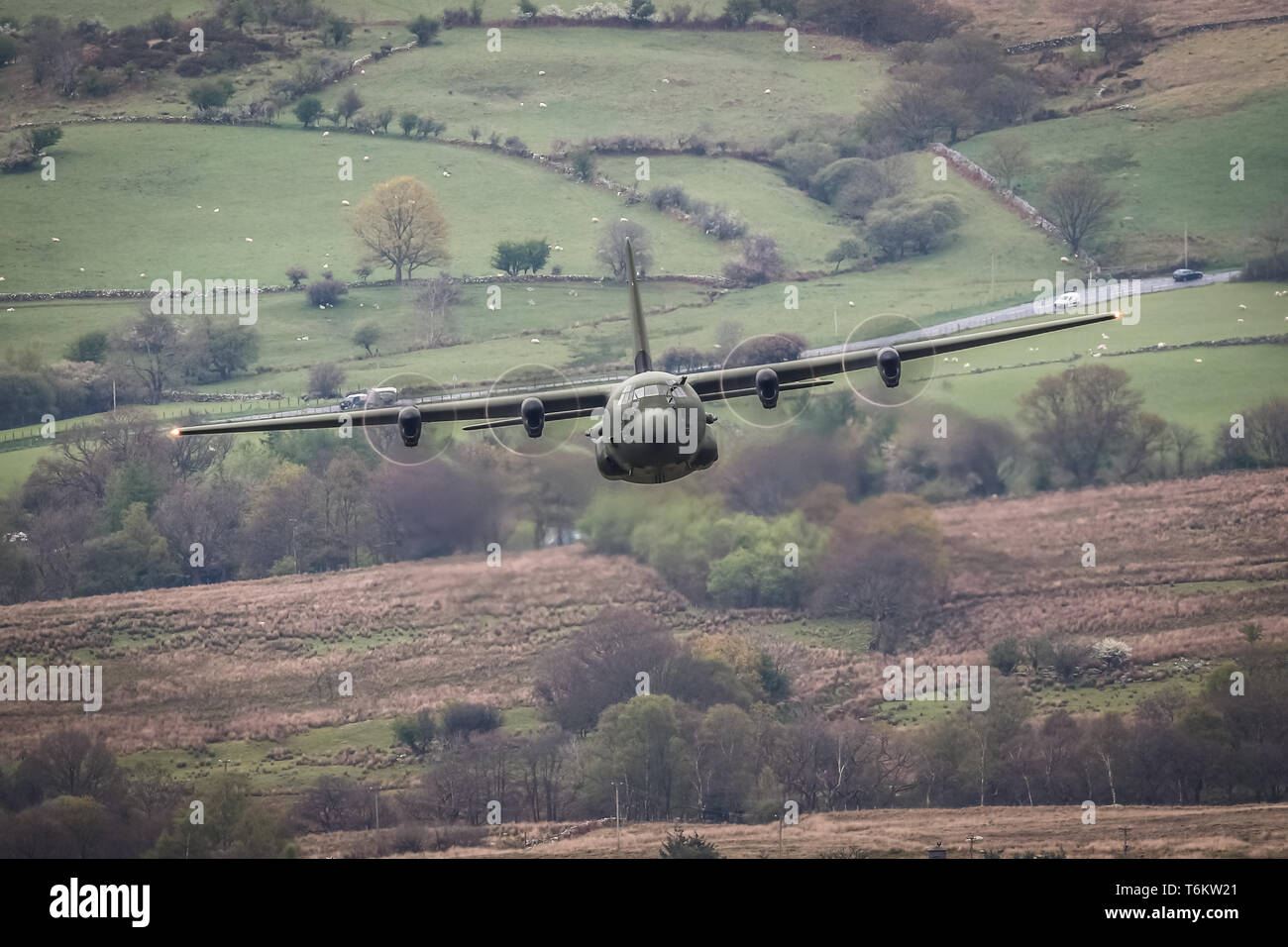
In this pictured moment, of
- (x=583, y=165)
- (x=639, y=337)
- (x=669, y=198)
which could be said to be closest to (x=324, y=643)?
(x=639, y=337)

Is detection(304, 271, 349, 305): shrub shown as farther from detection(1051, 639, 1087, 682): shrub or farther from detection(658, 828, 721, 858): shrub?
detection(658, 828, 721, 858): shrub

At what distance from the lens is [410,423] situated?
63656mm

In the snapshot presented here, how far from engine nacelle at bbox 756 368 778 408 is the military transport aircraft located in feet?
0.11

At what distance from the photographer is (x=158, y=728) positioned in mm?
110125

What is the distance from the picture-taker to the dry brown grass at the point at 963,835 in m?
90.4

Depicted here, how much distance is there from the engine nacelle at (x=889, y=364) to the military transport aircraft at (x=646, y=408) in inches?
1.3

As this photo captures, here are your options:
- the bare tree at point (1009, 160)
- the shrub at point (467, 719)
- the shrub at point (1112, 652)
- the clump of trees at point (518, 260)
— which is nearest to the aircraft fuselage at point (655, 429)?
the shrub at point (467, 719)

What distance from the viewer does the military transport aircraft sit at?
61.3 metres

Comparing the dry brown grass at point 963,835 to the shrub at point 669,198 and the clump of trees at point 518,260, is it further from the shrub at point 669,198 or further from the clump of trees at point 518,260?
the shrub at point 669,198

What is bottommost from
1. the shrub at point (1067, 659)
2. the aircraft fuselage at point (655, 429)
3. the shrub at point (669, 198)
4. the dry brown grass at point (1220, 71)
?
the shrub at point (1067, 659)

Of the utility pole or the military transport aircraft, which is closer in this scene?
the military transport aircraft

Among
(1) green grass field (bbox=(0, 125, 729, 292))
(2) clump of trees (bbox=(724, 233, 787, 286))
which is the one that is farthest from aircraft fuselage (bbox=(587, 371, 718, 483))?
(1) green grass field (bbox=(0, 125, 729, 292))
